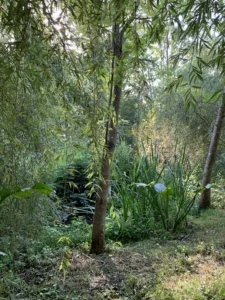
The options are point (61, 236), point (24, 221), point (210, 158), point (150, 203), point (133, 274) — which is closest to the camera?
point (133, 274)

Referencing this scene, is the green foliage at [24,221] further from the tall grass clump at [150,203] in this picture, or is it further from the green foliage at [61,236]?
the tall grass clump at [150,203]

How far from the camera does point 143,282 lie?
1.70 meters

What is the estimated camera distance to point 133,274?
1.83 m

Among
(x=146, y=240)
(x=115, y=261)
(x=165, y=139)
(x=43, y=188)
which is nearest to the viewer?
(x=43, y=188)

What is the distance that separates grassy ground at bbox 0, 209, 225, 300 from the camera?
1.58 m

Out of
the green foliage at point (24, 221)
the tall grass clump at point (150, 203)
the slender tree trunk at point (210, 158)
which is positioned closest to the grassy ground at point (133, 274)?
the green foliage at point (24, 221)

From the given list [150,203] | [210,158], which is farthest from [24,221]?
[210,158]

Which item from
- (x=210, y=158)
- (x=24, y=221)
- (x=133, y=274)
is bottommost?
(x=133, y=274)

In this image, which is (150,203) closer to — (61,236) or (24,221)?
(61,236)

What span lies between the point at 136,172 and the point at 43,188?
183 cm

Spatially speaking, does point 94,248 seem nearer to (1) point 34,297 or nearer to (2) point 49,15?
(1) point 34,297

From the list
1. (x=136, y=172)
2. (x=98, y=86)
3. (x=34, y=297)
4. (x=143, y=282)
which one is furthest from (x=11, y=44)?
(x=136, y=172)

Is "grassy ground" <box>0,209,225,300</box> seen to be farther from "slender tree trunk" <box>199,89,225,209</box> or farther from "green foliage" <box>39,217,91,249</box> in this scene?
"slender tree trunk" <box>199,89,225,209</box>

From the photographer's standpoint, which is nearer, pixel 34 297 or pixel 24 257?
pixel 34 297
